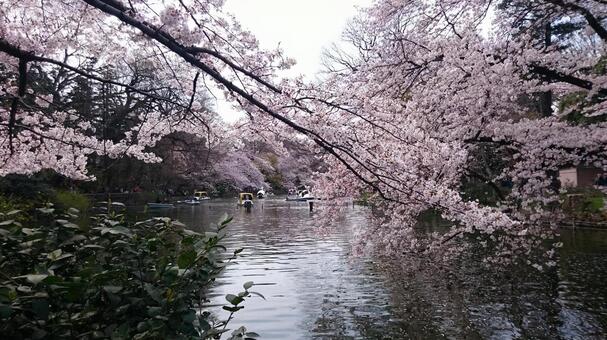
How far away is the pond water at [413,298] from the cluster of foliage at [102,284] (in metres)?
1.72

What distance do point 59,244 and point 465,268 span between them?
33.0 ft

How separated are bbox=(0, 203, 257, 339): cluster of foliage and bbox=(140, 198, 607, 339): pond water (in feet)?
5.64

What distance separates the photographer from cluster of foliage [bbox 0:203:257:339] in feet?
7.04

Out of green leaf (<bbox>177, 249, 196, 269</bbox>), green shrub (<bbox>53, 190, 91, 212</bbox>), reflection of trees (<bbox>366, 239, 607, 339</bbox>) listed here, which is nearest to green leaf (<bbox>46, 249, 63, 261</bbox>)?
green leaf (<bbox>177, 249, 196, 269</bbox>)

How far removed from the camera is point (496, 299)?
8438 mm

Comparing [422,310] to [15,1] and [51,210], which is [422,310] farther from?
[15,1]

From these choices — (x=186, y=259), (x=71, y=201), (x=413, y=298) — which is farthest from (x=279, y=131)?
(x=71, y=201)

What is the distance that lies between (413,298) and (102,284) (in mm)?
7019

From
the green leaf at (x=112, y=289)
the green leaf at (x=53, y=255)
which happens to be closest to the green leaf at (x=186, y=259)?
the green leaf at (x=112, y=289)

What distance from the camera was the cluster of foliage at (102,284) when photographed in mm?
2145

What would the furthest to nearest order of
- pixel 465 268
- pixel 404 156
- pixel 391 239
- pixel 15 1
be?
pixel 465 268 < pixel 391 239 < pixel 404 156 < pixel 15 1

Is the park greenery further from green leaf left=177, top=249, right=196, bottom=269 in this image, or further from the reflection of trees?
the reflection of trees

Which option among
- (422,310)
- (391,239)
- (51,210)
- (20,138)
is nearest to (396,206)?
(391,239)

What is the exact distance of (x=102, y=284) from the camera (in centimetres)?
237
